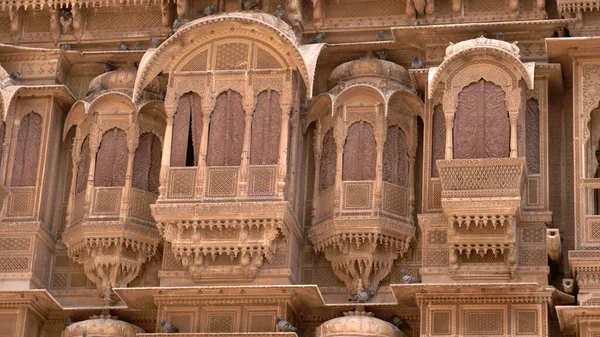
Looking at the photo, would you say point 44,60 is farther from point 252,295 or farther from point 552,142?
point 552,142

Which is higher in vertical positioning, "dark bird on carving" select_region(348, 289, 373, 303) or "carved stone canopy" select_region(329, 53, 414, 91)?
"carved stone canopy" select_region(329, 53, 414, 91)

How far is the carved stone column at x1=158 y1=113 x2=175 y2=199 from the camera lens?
18.6 m

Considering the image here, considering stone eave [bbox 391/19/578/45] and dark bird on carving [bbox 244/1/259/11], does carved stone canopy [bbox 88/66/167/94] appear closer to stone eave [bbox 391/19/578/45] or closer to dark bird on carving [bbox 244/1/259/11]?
dark bird on carving [bbox 244/1/259/11]

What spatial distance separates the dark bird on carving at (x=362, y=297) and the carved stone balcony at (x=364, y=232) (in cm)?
13

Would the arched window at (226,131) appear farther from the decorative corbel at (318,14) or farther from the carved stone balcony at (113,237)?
the decorative corbel at (318,14)

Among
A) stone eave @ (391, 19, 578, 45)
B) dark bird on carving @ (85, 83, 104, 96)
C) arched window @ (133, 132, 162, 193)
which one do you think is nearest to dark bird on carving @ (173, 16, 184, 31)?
dark bird on carving @ (85, 83, 104, 96)

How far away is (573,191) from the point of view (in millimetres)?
18328

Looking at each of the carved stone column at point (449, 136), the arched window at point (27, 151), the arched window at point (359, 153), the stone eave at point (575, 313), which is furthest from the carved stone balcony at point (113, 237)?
the stone eave at point (575, 313)

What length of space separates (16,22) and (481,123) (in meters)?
6.05

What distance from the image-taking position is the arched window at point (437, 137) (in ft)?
60.7

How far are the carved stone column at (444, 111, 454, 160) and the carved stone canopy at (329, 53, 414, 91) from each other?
0.98 metres

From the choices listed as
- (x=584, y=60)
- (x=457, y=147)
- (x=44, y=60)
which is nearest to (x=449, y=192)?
(x=457, y=147)

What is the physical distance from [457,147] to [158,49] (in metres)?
3.69

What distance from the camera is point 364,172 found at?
61.5ft
